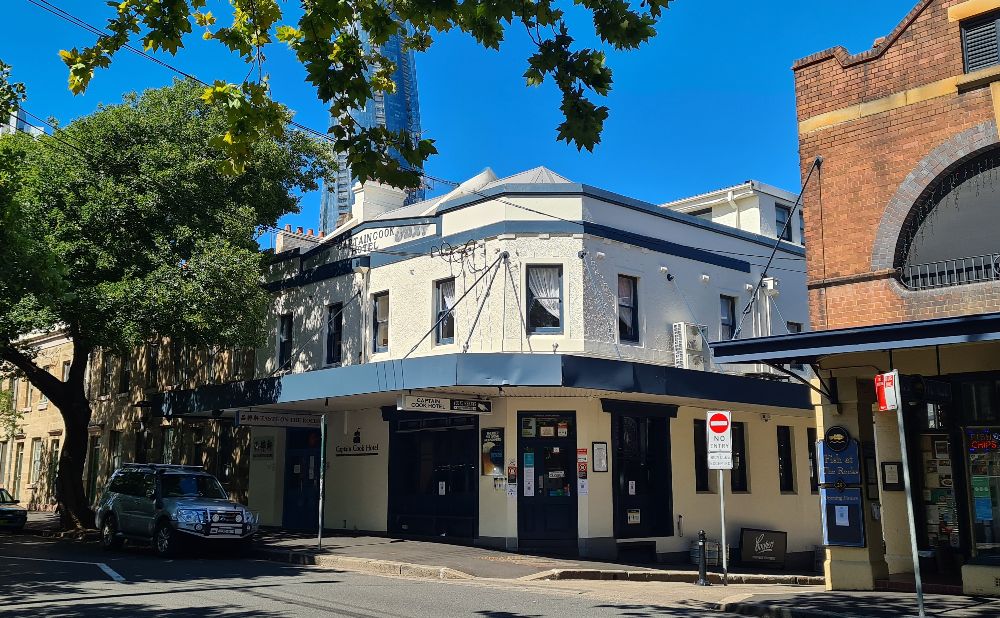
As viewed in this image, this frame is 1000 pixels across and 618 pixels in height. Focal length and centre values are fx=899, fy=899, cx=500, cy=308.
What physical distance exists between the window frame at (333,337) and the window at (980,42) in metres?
15.7

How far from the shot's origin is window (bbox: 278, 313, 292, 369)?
25.6 m

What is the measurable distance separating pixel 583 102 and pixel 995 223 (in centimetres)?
721

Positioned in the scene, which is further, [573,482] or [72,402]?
[72,402]

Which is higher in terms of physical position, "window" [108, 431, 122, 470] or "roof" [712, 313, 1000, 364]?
"roof" [712, 313, 1000, 364]

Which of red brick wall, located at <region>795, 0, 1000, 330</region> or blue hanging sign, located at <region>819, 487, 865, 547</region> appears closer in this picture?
red brick wall, located at <region>795, 0, 1000, 330</region>

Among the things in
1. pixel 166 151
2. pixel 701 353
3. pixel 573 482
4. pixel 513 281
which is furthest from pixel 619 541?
pixel 166 151

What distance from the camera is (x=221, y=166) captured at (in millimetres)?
9969

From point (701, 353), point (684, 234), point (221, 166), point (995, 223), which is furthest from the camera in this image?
point (684, 234)

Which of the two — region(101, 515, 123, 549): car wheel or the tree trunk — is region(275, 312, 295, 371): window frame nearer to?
the tree trunk

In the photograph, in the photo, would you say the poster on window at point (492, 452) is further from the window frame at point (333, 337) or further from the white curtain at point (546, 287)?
the window frame at point (333, 337)

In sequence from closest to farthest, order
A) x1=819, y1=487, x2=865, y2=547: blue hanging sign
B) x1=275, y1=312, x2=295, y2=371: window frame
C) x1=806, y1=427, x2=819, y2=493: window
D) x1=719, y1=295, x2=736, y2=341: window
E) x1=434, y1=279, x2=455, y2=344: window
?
x1=819, y1=487, x2=865, y2=547: blue hanging sign < x1=434, y1=279, x2=455, y2=344: window < x1=719, y1=295, x2=736, y2=341: window < x1=806, y1=427, x2=819, y2=493: window < x1=275, y1=312, x2=295, y2=371: window frame

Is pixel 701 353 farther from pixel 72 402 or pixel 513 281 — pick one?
pixel 72 402

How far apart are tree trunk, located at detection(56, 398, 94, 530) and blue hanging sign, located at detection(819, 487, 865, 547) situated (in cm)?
1953

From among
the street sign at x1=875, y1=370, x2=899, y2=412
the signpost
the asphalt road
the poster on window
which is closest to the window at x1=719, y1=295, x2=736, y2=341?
the poster on window
